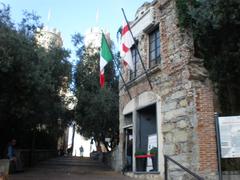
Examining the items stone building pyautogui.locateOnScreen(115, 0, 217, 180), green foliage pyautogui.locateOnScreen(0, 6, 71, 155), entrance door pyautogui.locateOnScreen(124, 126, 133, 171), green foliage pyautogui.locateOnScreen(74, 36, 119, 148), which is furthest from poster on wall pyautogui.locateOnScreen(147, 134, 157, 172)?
green foliage pyautogui.locateOnScreen(74, 36, 119, 148)

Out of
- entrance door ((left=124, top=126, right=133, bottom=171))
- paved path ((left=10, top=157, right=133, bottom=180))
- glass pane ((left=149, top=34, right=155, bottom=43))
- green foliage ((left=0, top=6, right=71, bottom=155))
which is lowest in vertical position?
paved path ((left=10, top=157, right=133, bottom=180))

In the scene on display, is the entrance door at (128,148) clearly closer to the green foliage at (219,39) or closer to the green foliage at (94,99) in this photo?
the green foliage at (219,39)

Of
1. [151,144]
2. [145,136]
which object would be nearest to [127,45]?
[145,136]

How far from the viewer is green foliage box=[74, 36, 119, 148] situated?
2489cm

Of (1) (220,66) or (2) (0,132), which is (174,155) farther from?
(2) (0,132)

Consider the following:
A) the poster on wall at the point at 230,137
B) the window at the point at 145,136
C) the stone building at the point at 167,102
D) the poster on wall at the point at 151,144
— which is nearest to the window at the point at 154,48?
the stone building at the point at 167,102

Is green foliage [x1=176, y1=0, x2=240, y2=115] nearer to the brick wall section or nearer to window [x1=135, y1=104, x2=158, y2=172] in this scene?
the brick wall section

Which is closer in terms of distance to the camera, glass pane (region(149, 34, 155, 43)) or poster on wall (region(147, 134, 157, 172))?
poster on wall (region(147, 134, 157, 172))

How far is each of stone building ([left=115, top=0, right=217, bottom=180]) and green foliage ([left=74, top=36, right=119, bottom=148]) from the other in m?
7.26

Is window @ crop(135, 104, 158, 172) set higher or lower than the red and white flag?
lower

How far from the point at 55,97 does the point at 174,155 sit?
11.9 meters

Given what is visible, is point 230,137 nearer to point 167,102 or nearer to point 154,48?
point 167,102

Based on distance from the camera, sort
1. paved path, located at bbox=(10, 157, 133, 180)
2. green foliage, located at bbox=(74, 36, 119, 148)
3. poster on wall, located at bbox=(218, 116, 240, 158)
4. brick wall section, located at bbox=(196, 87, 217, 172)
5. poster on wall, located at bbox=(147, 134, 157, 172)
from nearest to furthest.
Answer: poster on wall, located at bbox=(218, 116, 240, 158) < brick wall section, located at bbox=(196, 87, 217, 172) < paved path, located at bbox=(10, 157, 133, 180) < poster on wall, located at bbox=(147, 134, 157, 172) < green foliage, located at bbox=(74, 36, 119, 148)

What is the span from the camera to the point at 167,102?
1312 cm
